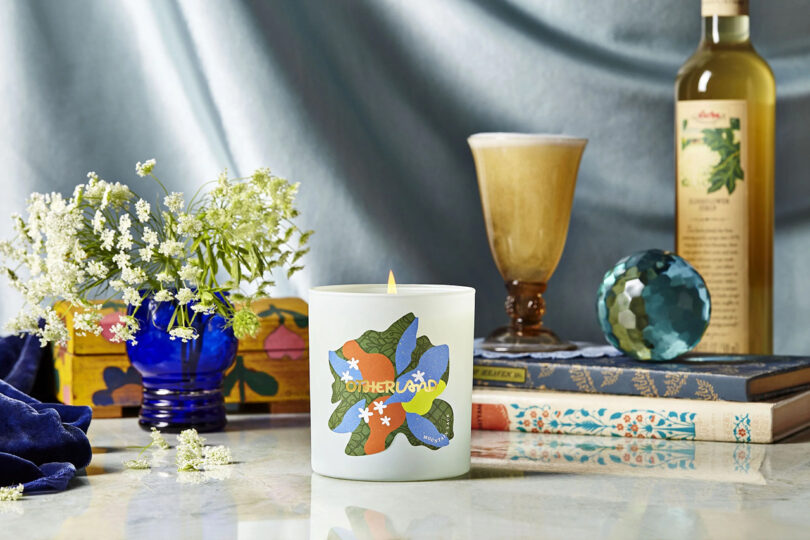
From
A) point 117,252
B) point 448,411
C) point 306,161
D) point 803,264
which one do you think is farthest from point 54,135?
point 803,264

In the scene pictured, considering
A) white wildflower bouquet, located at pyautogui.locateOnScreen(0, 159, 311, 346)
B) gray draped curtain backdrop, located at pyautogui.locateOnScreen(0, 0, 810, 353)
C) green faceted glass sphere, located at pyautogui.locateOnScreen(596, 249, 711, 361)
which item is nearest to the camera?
white wildflower bouquet, located at pyautogui.locateOnScreen(0, 159, 311, 346)

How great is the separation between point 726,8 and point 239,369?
613 millimetres

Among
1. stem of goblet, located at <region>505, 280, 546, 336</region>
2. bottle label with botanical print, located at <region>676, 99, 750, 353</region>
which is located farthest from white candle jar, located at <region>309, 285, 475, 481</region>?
bottle label with botanical print, located at <region>676, 99, 750, 353</region>

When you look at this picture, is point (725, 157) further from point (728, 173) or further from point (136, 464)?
point (136, 464)

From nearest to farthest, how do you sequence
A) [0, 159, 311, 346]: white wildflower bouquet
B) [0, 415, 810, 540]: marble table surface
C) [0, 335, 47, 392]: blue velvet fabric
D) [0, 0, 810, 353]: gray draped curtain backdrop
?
[0, 415, 810, 540]: marble table surface → [0, 159, 311, 346]: white wildflower bouquet → [0, 335, 47, 392]: blue velvet fabric → [0, 0, 810, 353]: gray draped curtain backdrop

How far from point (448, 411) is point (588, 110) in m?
0.70

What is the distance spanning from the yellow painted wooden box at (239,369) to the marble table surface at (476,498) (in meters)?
0.12

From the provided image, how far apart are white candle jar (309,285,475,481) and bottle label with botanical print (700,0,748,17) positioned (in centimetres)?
55

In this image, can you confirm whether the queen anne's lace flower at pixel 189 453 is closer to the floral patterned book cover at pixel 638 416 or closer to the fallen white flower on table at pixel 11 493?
the fallen white flower on table at pixel 11 493

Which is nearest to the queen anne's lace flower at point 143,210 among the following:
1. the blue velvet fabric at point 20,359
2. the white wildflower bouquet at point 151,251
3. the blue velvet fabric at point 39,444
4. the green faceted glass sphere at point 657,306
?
the white wildflower bouquet at point 151,251

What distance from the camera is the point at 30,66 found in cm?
130

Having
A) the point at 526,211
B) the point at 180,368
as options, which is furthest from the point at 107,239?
the point at 526,211

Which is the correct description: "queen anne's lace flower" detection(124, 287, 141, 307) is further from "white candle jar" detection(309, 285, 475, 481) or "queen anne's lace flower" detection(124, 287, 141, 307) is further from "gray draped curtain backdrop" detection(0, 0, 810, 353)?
"gray draped curtain backdrop" detection(0, 0, 810, 353)

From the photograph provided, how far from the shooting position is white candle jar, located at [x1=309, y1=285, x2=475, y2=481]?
73cm
